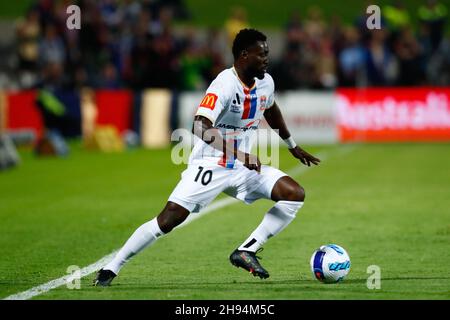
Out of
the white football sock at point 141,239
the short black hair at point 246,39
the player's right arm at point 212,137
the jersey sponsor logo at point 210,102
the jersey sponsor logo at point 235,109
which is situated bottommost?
the white football sock at point 141,239

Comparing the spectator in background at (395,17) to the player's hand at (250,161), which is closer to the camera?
the player's hand at (250,161)

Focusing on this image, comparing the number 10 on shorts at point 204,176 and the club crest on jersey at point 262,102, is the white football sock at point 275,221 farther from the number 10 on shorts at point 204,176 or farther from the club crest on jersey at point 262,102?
the club crest on jersey at point 262,102

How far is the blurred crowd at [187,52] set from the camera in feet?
90.1

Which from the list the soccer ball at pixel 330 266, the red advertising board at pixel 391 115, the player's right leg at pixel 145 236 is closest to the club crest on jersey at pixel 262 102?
the player's right leg at pixel 145 236

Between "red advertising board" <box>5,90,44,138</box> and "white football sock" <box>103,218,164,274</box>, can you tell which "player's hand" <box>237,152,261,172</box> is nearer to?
"white football sock" <box>103,218,164,274</box>

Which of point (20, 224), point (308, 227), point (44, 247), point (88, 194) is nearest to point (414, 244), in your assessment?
point (308, 227)

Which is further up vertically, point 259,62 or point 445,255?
point 259,62

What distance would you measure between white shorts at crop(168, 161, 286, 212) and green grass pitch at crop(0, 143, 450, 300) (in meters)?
0.67

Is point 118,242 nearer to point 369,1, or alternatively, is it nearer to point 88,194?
point 88,194

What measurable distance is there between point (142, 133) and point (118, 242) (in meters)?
15.5

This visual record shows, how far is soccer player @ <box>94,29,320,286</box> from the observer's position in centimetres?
817

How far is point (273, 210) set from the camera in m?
8.66

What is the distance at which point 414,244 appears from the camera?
10508 millimetres

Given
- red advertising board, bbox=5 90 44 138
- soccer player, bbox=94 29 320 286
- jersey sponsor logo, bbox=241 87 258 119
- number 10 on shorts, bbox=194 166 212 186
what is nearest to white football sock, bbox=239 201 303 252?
soccer player, bbox=94 29 320 286
